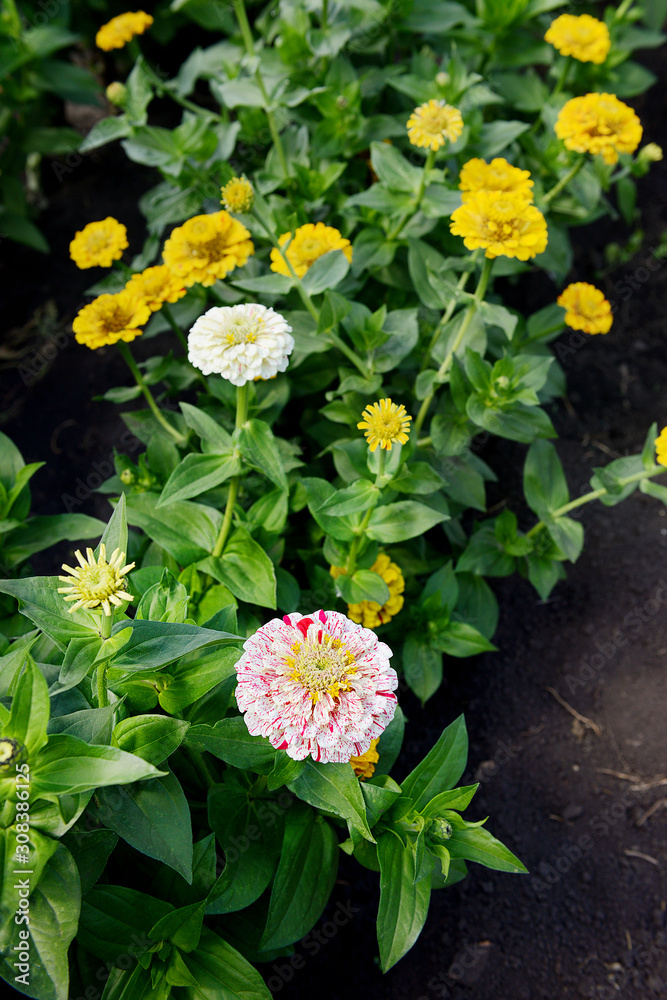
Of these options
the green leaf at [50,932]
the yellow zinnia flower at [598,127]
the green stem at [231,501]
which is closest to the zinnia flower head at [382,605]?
the green stem at [231,501]

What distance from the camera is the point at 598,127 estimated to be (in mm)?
2016

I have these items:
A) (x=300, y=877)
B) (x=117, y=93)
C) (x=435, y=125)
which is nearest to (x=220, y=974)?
(x=300, y=877)

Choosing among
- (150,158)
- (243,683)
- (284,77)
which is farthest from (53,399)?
(243,683)

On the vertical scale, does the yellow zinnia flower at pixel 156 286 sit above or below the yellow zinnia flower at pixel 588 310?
above

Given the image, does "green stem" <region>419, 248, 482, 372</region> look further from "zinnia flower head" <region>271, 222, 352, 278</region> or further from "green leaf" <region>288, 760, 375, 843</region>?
"green leaf" <region>288, 760, 375, 843</region>

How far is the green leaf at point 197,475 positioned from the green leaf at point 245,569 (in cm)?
17

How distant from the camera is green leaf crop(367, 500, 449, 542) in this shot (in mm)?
1701

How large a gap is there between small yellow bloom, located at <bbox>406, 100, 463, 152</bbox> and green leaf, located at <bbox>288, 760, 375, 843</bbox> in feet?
5.44

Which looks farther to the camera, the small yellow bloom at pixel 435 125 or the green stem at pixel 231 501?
the small yellow bloom at pixel 435 125

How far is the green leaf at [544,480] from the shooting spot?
2.07m

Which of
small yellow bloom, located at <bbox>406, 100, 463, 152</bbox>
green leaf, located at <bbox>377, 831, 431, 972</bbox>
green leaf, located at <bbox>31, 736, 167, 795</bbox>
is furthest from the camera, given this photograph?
small yellow bloom, located at <bbox>406, 100, 463, 152</bbox>

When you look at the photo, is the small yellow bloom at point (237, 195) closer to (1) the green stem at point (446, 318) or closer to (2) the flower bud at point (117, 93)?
(1) the green stem at point (446, 318)

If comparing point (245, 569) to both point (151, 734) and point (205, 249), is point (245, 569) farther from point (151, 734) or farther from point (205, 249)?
point (205, 249)

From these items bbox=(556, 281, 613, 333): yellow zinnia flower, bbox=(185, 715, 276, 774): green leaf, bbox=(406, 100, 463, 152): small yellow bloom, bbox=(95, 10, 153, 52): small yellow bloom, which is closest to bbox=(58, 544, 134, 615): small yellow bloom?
bbox=(185, 715, 276, 774): green leaf
